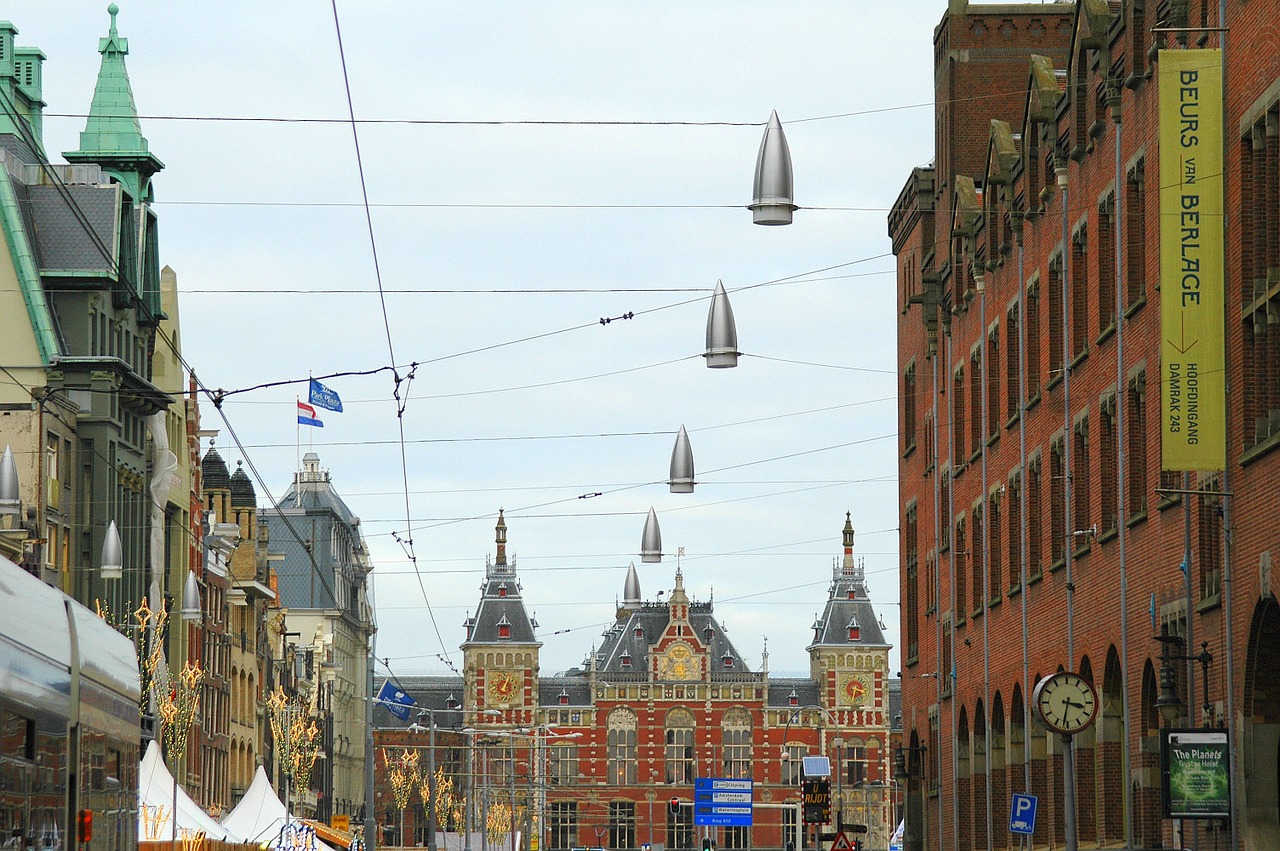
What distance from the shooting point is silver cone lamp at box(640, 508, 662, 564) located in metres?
43.6

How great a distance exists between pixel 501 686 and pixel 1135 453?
489ft

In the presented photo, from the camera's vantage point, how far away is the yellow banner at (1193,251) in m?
24.7

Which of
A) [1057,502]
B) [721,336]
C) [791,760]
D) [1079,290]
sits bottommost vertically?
[791,760]

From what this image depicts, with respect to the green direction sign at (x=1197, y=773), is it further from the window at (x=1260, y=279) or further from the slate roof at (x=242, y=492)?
the slate roof at (x=242, y=492)

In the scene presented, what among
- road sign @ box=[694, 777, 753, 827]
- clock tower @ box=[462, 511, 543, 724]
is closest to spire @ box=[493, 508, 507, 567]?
clock tower @ box=[462, 511, 543, 724]

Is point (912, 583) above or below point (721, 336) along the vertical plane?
below

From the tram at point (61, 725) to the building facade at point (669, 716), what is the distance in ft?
487

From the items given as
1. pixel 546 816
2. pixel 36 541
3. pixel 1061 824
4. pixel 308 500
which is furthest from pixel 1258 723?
pixel 546 816

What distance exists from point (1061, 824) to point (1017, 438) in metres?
7.07

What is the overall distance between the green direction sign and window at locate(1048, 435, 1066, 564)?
11.6 meters

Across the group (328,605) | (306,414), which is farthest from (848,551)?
(306,414)

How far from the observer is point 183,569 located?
2697 inches

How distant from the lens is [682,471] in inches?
1384

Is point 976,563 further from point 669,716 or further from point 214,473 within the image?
point 669,716
